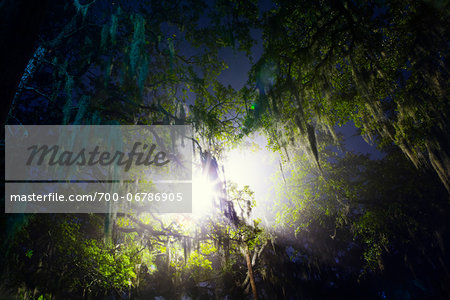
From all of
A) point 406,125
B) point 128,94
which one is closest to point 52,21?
point 128,94

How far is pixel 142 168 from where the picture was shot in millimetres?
7297

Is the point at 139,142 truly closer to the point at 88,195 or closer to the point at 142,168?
the point at 142,168

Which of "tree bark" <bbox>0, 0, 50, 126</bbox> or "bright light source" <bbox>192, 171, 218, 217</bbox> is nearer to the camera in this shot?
"tree bark" <bbox>0, 0, 50, 126</bbox>
